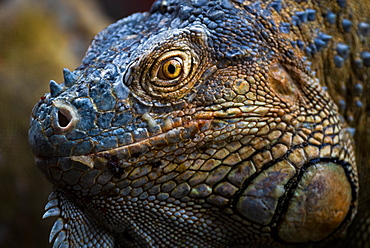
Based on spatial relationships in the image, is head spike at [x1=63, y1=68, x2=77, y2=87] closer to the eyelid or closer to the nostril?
the nostril

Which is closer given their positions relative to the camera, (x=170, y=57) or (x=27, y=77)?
(x=170, y=57)

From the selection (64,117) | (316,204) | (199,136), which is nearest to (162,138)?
(199,136)

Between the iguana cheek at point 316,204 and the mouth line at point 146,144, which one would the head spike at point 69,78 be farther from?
the iguana cheek at point 316,204

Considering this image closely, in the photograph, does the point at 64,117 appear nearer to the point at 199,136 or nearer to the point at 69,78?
the point at 69,78

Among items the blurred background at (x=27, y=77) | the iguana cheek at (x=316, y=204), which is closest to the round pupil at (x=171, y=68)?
the iguana cheek at (x=316, y=204)

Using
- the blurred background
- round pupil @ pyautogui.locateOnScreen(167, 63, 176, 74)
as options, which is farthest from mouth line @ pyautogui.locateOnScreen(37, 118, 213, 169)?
the blurred background

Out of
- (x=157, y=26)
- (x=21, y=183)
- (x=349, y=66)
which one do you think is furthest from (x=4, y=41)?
(x=349, y=66)
